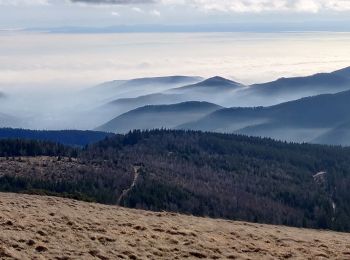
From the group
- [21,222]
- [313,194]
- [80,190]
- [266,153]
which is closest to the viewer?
[21,222]

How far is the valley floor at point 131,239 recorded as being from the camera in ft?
132

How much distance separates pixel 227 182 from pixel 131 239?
10759cm

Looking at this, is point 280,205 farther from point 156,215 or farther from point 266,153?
point 156,215

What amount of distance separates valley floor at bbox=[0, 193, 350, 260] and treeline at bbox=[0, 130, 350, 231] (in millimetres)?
47672

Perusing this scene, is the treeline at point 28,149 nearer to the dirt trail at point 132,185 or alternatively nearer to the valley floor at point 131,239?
the dirt trail at point 132,185

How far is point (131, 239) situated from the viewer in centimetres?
4438

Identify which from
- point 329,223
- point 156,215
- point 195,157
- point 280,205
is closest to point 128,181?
point 280,205

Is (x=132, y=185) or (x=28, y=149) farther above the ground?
(x=28, y=149)

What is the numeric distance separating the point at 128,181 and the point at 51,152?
27.7 m

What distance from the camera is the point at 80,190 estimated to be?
11369 centimetres

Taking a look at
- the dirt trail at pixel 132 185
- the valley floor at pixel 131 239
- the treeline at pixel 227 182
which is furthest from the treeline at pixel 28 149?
the valley floor at pixel 131 239

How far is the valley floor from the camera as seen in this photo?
4038cm

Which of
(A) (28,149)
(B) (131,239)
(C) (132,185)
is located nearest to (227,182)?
(C) (132,185)

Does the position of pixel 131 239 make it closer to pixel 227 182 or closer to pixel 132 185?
pixel 132 185
